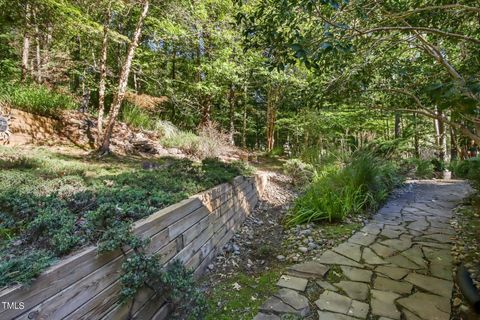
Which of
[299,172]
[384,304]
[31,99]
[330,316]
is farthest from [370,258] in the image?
[31,99]

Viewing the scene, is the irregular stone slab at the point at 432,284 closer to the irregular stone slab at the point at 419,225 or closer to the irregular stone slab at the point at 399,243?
the irregular stone slab at the point at 399,243

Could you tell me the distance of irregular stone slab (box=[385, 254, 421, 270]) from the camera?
86.6 inches

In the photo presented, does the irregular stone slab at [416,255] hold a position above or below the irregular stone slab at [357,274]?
above

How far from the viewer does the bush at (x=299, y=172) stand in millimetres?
5328

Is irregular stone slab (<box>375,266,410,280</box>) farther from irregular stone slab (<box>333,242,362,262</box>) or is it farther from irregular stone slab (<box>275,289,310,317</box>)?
irregular stone slab (<box>275,289,310,317</box>)

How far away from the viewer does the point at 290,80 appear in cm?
777

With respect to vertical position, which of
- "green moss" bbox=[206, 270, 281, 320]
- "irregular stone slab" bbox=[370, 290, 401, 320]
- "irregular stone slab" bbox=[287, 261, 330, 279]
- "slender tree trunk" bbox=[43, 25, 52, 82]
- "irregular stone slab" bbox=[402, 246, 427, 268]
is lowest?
"green moss" bbox=[206, 270, 281, 320]

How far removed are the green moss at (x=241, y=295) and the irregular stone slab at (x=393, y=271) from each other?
0.86m

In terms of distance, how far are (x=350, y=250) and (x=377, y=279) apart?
1.58 ft

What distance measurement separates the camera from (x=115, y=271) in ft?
4.04

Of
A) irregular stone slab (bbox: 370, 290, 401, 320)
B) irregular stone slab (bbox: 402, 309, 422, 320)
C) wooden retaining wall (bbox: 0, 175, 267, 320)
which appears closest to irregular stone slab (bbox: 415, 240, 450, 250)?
irregular stone slab (bbox: 370, 290, 401, 320)

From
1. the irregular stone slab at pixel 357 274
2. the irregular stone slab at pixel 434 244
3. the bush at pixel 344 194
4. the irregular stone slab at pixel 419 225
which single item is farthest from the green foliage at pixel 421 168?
the irregular stone slab at pixel 357 274

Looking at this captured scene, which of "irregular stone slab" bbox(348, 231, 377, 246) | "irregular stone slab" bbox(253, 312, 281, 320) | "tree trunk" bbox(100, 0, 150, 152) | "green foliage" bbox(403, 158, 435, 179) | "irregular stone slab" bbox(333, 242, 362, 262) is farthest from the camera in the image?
"green foliage" bbox(403, 158, 435, 179)

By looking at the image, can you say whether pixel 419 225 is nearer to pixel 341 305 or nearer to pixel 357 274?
pixel 357 274
